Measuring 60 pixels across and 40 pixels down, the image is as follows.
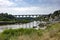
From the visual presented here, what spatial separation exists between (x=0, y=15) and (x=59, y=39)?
107 meters

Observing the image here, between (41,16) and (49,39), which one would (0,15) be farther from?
(49,39)

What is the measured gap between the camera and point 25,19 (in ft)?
388

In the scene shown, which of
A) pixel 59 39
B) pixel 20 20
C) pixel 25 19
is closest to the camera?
pixel 59 39

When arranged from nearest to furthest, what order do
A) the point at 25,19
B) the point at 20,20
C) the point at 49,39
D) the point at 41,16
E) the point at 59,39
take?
the point at 59,39, the point at 49,39, the point at 41,16, the point at 20,20, the point at 25,19

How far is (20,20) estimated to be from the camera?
359ft

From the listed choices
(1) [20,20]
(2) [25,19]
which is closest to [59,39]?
(1) [20,20]

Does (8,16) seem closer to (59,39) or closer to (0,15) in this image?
(0,15)

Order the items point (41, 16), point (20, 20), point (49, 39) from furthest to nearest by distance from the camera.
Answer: point (20, 20)
point (41, 16)
point (49, 39)

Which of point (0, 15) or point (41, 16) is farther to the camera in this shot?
point (0, 15)

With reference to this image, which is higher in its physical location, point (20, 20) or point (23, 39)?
point (23, 39)

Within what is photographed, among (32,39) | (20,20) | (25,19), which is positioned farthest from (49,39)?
(25,19)

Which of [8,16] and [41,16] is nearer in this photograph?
[41,16]

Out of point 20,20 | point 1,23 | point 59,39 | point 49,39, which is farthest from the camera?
point 20,20

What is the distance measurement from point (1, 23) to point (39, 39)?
8093cm
